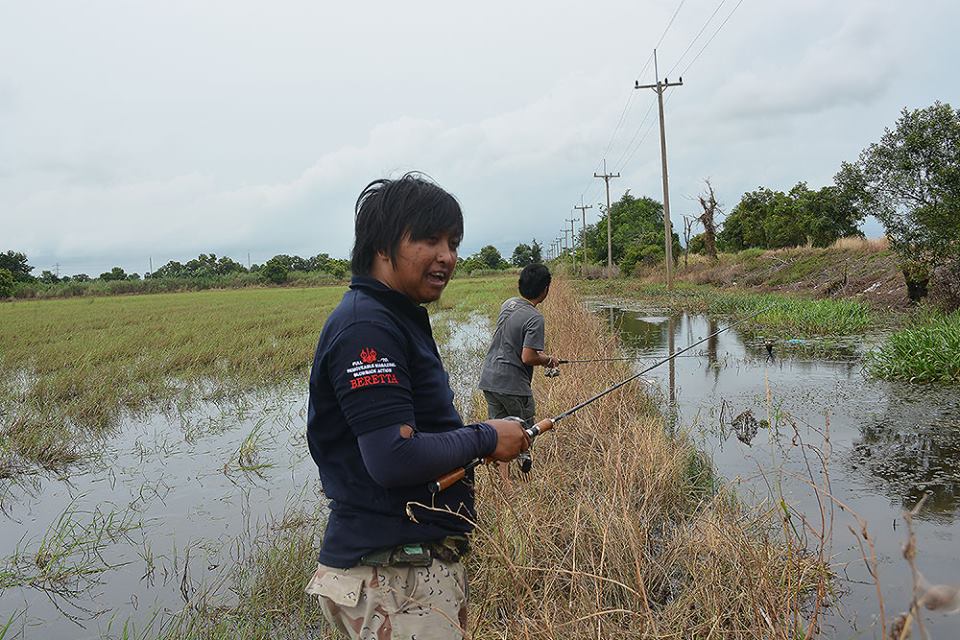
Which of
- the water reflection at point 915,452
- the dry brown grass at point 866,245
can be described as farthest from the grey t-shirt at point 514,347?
the dry brown grass at point 866,245

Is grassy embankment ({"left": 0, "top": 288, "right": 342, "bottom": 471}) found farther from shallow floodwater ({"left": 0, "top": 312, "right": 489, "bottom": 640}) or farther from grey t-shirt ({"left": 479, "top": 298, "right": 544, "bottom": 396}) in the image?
grey t-shirt ({"left": 479, "top": 298, "right": 544, "bottom": 396})

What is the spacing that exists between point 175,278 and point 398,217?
58.1 meters

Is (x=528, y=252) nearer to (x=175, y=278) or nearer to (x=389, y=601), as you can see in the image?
(x=175, y=278)

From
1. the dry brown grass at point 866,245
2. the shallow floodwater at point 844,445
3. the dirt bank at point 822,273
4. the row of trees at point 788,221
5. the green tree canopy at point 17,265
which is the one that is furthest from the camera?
the green tree canopy at point 17,265

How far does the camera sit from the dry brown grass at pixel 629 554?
2143mm

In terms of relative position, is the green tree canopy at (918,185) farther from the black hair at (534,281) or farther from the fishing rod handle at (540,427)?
the fishing rod handle at (540,427)

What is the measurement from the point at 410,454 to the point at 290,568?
2.69 metres

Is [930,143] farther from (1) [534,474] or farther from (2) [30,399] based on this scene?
(2) [30,399]

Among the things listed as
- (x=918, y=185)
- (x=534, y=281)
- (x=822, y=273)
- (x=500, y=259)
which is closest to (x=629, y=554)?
(x=534, y=281)

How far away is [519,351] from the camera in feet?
14.7

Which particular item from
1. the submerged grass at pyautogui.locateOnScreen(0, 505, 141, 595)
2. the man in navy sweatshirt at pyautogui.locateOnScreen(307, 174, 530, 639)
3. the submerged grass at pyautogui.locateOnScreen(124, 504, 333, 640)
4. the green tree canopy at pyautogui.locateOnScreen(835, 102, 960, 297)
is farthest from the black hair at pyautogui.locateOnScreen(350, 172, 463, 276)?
the green tree canopy at pyautogui.locateOnScreen(835, 102, 960, 297)

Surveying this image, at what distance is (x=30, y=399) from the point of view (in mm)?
8188

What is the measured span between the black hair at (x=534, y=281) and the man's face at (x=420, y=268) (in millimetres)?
2919

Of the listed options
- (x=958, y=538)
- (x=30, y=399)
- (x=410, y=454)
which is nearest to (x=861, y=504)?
(x=958, y=538)
